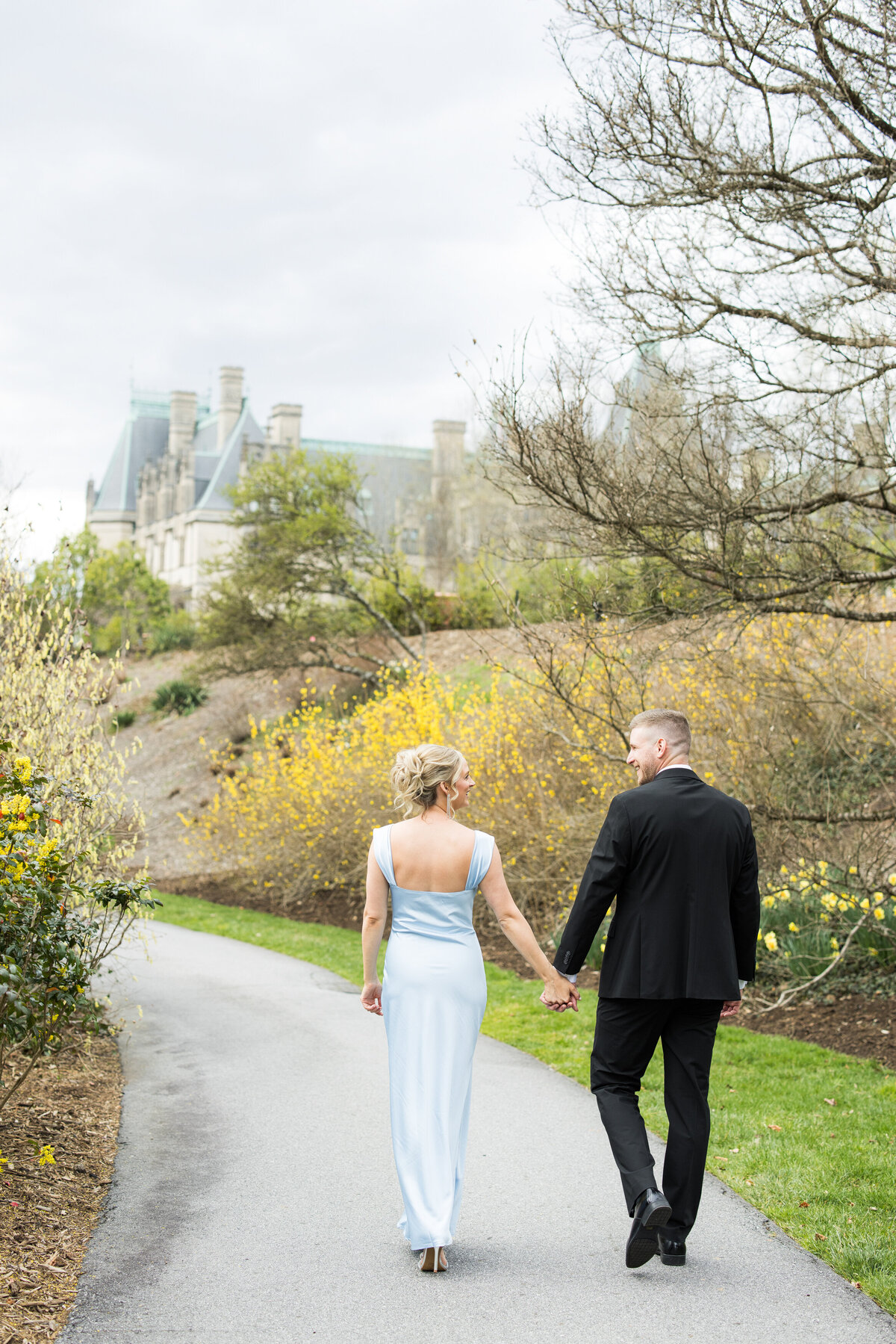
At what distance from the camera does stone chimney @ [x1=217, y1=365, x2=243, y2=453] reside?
6888 centimetres

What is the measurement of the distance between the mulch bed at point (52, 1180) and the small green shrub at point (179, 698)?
2609 centimetres

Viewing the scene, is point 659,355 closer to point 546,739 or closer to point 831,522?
point 831,522

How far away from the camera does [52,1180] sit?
193 inches

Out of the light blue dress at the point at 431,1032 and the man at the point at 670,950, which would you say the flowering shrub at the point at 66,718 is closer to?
the light blue dress at the point at 431,1032

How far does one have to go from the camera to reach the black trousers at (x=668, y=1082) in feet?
13.4

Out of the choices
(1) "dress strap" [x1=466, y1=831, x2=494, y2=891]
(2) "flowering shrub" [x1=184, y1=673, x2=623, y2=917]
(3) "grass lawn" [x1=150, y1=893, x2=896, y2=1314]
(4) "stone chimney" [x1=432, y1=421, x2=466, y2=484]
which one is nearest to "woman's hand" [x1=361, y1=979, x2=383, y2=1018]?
(1) "dress strap" [x1=466, y1=831, x2=494, y2=891]

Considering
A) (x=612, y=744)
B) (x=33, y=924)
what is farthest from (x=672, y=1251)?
(x=612, y=744)

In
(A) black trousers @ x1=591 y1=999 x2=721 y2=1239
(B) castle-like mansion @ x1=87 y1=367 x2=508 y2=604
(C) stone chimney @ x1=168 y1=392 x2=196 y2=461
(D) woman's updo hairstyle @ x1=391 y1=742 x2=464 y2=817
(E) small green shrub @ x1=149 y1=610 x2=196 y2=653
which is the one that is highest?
(C) stone chimney @ x1=168 y1=392 x2=196 y2=461

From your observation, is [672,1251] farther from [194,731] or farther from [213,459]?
[213,459]

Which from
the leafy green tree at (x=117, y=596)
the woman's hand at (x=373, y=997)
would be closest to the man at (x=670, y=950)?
the woman's hand at (x=373, y=997)

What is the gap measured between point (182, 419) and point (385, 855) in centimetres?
7313

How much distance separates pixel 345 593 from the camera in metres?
26.9

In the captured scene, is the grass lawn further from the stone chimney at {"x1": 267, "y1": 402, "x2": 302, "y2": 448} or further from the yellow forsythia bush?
the stone chimney at {"x1": 267, "y1": 402, "x2": 302, "y2": 448}

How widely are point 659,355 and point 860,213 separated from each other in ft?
5.58
